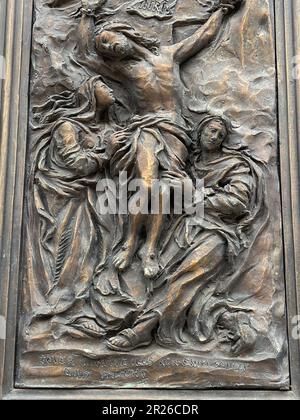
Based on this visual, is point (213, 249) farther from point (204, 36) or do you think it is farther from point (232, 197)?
point (204, 36)

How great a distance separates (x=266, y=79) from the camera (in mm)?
4609

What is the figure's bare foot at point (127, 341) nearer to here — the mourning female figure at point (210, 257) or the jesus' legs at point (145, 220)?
the mourning female figure at point (210, 257)

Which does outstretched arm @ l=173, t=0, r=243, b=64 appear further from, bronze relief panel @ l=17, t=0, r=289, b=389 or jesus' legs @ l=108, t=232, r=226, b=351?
jesus' legs @ l=108, t=232, r=226, b=351

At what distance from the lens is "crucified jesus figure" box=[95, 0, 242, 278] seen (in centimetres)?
428

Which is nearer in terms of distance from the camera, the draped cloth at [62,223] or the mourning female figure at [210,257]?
the mourning female figure at [210,257]

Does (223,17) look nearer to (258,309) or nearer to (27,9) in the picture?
(27,9)

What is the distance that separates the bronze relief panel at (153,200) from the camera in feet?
13.5

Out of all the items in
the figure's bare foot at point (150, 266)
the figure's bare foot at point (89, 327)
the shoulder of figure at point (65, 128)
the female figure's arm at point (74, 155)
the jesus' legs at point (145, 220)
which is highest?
the shoulder of figure at point (65, 128)

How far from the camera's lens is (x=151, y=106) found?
178 inches

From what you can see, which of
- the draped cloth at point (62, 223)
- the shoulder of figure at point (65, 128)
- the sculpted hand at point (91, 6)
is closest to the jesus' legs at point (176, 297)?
the draped cloth at point (62, 223)

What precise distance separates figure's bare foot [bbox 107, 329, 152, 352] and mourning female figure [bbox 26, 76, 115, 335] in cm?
12

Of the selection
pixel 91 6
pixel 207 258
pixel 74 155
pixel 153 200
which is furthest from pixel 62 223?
pixel 91 6

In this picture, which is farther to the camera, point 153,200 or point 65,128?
point 65,128

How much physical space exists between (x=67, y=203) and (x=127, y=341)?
958 millimetres
